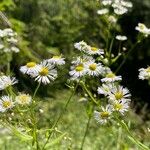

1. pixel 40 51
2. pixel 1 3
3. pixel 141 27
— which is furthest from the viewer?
pixel 40 51

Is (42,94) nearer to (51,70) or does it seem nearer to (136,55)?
(136,55)

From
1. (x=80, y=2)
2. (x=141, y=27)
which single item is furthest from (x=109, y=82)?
(x=80, y=2)

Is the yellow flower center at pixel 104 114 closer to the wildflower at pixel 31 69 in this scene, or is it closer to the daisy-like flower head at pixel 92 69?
the daisy-like flower head at pixel 92 69

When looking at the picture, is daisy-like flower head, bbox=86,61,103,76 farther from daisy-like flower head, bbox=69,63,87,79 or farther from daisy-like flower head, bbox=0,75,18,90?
daisy-like flower head, bbox=0,75,18,90

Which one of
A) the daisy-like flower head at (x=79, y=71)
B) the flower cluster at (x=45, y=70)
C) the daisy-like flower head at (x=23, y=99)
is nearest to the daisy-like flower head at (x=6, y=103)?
the daisy-like flower head at (x=23, y=99)

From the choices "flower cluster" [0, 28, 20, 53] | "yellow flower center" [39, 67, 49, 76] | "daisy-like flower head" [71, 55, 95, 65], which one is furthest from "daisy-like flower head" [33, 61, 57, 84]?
"flower cluster" [0, 28, 20, 53]

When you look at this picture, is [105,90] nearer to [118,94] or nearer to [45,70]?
[118,94]

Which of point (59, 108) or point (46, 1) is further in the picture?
point (46, 1)

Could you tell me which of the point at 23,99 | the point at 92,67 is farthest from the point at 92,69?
the point at 23,99
